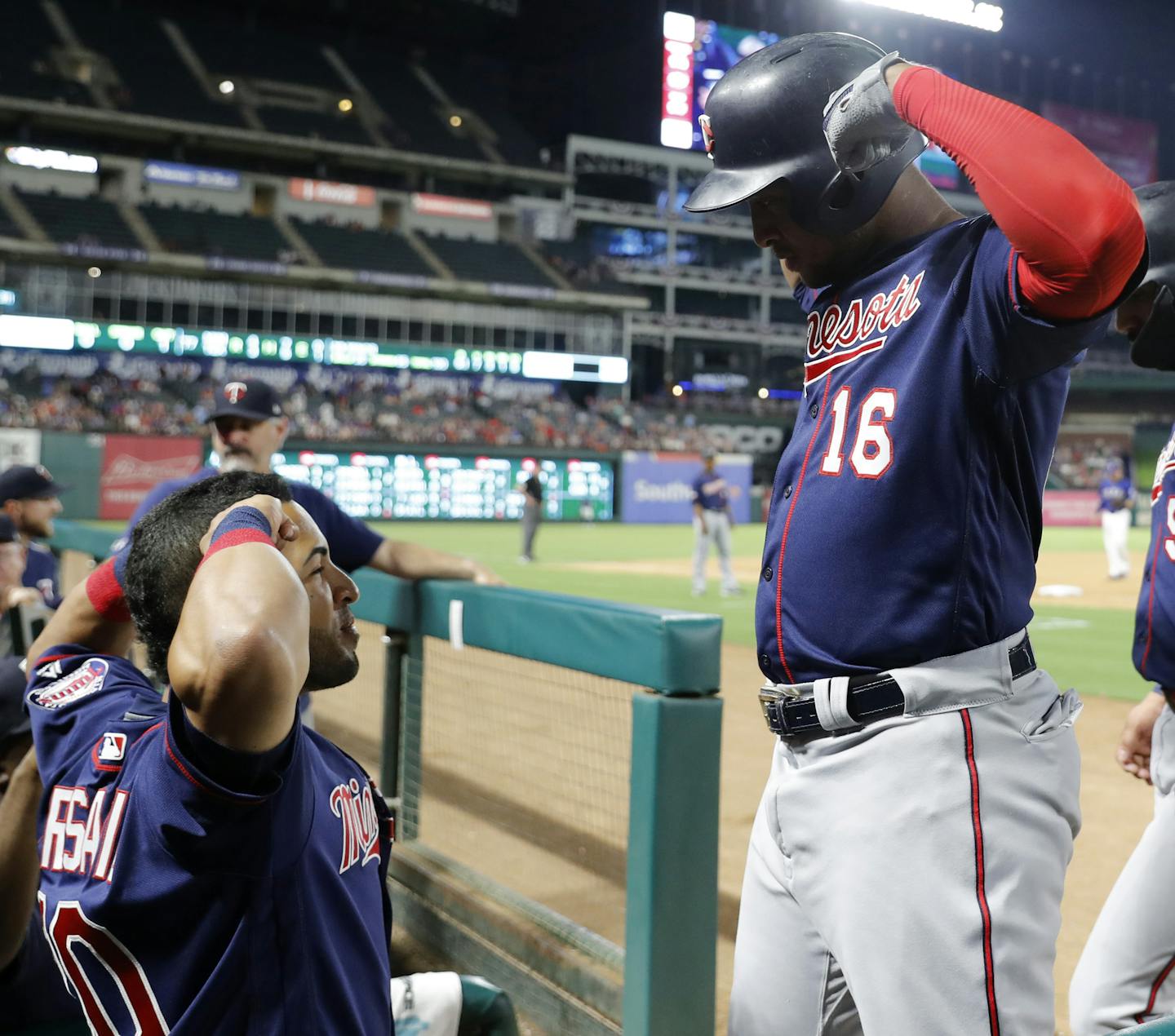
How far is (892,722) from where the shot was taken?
1668 mm

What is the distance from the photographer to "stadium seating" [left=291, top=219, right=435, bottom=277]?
44.8 meters

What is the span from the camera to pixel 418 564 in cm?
350

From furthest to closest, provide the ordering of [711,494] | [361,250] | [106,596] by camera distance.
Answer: [361,250], [711,494], [106,596]

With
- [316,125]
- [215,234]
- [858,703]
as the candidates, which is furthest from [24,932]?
[316,125]

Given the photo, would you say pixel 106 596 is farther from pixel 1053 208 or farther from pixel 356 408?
pixel 356 408

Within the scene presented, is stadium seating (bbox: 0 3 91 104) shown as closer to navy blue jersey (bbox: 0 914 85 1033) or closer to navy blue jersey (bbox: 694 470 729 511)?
navy blue jersey (bbox: 694 470 729 511)

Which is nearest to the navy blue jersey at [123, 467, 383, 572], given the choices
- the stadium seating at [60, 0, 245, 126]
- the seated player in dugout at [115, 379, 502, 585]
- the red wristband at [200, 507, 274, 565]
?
the seated player in dugout at [115, 379, 502, 585]

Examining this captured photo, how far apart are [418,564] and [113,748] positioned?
196 cm

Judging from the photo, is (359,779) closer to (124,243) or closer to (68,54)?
(124,243)

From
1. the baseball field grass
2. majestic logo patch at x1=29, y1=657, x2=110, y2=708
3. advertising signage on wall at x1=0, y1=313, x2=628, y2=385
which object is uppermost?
advertising signage on wall at x1=0, y1=313, x2=628, y2=385

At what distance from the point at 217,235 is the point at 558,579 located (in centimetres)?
3220

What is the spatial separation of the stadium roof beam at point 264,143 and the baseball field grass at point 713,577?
21231 mm

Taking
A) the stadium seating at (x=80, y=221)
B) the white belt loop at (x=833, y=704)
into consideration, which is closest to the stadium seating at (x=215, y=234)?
the stadium seating at (x=80, y=221)

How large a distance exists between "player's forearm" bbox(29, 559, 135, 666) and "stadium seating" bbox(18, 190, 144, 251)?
136 ft
